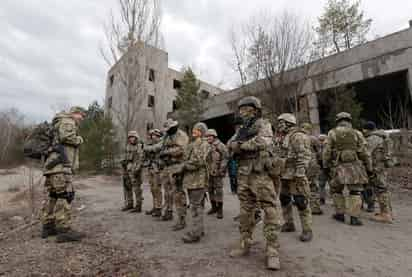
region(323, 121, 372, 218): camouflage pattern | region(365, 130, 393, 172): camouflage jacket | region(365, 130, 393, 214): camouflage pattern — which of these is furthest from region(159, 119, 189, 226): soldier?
region(365, 130, 393, 172): camouflage jacket

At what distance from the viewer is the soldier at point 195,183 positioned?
141 inches

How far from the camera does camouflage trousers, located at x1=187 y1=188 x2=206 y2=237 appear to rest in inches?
141

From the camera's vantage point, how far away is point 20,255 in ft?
10.3

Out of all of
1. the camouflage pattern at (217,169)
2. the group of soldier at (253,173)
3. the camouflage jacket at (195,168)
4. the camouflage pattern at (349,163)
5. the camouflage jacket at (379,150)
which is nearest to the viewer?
the group of soldier at (253,173)

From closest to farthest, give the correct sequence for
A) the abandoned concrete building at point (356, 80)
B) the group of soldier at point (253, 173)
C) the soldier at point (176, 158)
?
the group of soldier at point (253, 173) < the soldier at point (176, 158) < the abandoned concrete building at point (356, 80)

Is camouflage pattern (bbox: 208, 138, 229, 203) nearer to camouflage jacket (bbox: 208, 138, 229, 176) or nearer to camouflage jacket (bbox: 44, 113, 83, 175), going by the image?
camouflage jacket (bbox: 208, 138, 229, 176)

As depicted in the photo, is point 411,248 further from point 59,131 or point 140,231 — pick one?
point 59,131

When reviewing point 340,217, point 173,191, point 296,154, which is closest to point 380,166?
point 340,217

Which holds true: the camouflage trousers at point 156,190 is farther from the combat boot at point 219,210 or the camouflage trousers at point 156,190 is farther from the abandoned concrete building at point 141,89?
the abandoned concrete building at point 141,89

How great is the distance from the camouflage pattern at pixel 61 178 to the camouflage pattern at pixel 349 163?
520 cm

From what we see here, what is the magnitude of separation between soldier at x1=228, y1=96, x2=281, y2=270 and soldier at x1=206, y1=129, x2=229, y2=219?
2.27 meters

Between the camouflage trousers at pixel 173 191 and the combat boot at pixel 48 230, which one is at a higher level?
the camouflage trousers at pixel 173 191

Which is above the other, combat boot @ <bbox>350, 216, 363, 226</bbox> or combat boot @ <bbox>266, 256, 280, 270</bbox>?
combat boot @ <bbox>266, 256, 280, 270</bbox>

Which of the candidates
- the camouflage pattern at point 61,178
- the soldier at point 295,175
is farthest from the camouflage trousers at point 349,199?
the camouflage pattern at point 61,178
